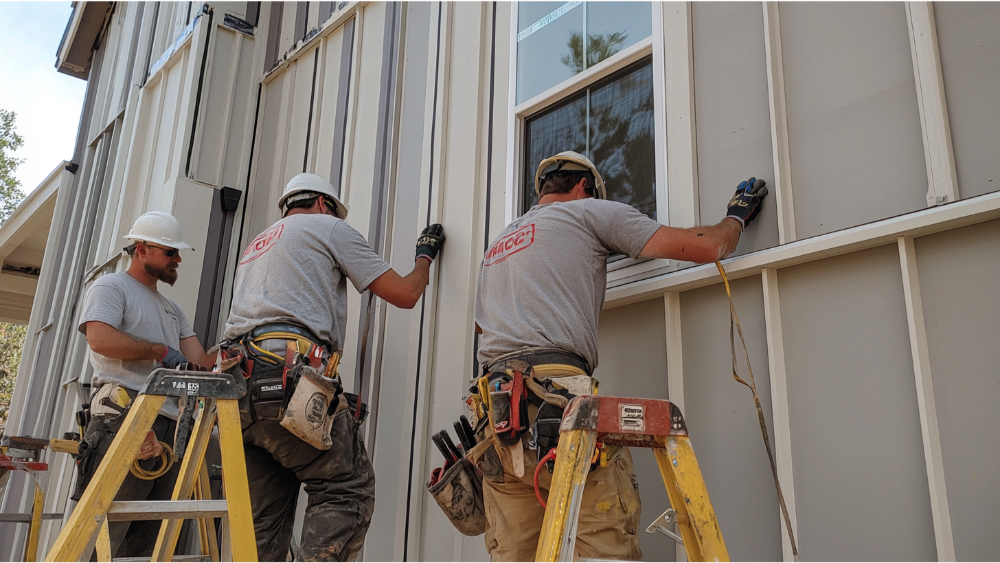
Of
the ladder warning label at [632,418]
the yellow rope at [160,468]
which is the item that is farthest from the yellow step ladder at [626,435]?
the yellow rope at [160,468]

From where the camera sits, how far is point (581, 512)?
2.43 meters

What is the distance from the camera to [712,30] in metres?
3.24

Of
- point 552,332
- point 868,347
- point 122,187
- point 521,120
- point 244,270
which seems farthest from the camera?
point 122,187

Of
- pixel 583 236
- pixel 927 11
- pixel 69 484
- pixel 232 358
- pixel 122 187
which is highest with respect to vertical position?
pixel 122 187

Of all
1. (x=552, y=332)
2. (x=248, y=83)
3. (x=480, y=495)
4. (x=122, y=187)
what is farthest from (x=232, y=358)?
(x=122, y=187)

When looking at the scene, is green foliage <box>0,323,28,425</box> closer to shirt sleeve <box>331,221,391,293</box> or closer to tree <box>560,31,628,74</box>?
shirt sleeve <box>331,221,391,293</box>

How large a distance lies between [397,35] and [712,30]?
2.61 metres

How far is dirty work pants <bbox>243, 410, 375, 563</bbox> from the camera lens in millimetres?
3045

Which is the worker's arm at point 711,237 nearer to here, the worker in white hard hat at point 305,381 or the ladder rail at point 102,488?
the worker in white hard hat at point 305,381

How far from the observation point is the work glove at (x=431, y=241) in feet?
13.5

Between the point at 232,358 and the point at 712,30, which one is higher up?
the point at 712,30

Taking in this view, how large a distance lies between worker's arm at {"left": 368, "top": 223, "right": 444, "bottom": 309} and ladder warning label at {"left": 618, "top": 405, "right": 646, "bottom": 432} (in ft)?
6.24

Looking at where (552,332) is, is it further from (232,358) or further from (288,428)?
(232,358)

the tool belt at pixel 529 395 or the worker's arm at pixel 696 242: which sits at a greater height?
the worker's arm at pixel 696 242
